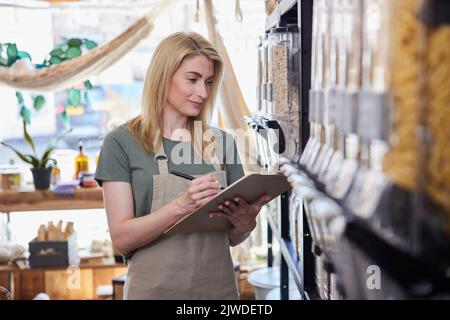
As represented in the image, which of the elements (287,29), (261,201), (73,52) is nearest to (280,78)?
(287,29)

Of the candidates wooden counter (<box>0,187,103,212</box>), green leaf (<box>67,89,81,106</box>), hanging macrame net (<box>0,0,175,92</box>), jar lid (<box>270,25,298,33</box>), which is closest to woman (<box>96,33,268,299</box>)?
jar lid (<box>270,25,298,33</box>)

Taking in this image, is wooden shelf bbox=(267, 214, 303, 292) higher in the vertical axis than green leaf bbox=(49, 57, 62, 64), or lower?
lower

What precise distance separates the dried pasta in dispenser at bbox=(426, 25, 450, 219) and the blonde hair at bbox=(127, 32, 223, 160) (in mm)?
1043

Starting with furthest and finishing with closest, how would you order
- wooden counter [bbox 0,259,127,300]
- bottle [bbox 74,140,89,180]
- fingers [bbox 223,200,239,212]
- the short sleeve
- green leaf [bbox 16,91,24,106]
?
wooden counter [bbox 0,259,127,300] → bottle [bbox 74,140,89,180] → green leaf [bbox 16,91,24,106] → the short sleeve → fingers [bbox 223,200,239,212]

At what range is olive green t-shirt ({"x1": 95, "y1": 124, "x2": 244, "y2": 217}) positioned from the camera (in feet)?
5.26

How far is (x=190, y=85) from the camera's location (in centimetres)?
166

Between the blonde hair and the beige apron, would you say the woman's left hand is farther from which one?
Result: the blonde hair

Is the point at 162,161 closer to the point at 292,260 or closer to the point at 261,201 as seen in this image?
the point at 261,201

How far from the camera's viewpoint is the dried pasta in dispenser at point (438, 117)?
65 cm

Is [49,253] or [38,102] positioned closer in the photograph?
[49,253]

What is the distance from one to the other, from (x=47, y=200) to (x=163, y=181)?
2120 mm

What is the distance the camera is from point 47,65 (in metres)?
3.62
